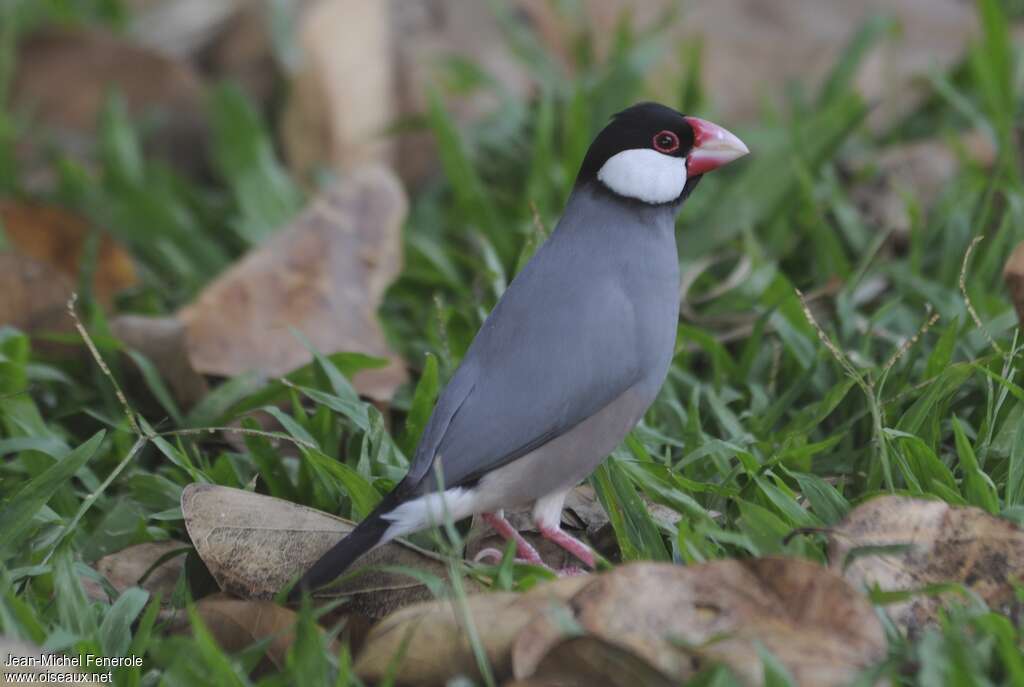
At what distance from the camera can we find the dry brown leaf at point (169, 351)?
3496 millimetres

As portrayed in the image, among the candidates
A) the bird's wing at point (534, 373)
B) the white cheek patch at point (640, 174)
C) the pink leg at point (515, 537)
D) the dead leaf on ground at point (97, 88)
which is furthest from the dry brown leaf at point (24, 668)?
the dead leaf on ground at point (97, 88)

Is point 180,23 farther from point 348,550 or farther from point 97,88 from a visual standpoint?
point 348,550

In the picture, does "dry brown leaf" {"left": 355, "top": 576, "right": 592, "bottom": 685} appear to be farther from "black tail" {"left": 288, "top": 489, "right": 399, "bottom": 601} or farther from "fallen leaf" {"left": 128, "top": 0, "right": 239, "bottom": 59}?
"fallen leaf" {"left": 128, "top": 0, "right": 239, "bottom": 59}

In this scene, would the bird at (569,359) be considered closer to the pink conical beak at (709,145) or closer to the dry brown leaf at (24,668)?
the pink conical beak at (709,145)

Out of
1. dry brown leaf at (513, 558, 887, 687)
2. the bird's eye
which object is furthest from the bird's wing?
dry brown leaf at (513, 558, 887, 687)

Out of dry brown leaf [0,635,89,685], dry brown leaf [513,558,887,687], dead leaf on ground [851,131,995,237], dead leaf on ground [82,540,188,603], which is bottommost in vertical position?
dead leaf on ground [82,540,188,603]

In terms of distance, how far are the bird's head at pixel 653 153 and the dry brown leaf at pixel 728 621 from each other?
0.98m

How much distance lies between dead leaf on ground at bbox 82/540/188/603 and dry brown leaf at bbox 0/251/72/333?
1177 mm

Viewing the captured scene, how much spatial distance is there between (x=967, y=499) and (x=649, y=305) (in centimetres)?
75

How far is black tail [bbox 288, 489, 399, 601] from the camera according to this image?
2.44 metres

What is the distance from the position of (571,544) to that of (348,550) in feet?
1.76

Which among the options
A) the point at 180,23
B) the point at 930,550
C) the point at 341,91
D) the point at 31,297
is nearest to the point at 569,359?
the point at 930,550

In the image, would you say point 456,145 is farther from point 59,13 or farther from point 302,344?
point 59,13

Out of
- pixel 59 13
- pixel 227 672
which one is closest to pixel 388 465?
pixel 227 672
